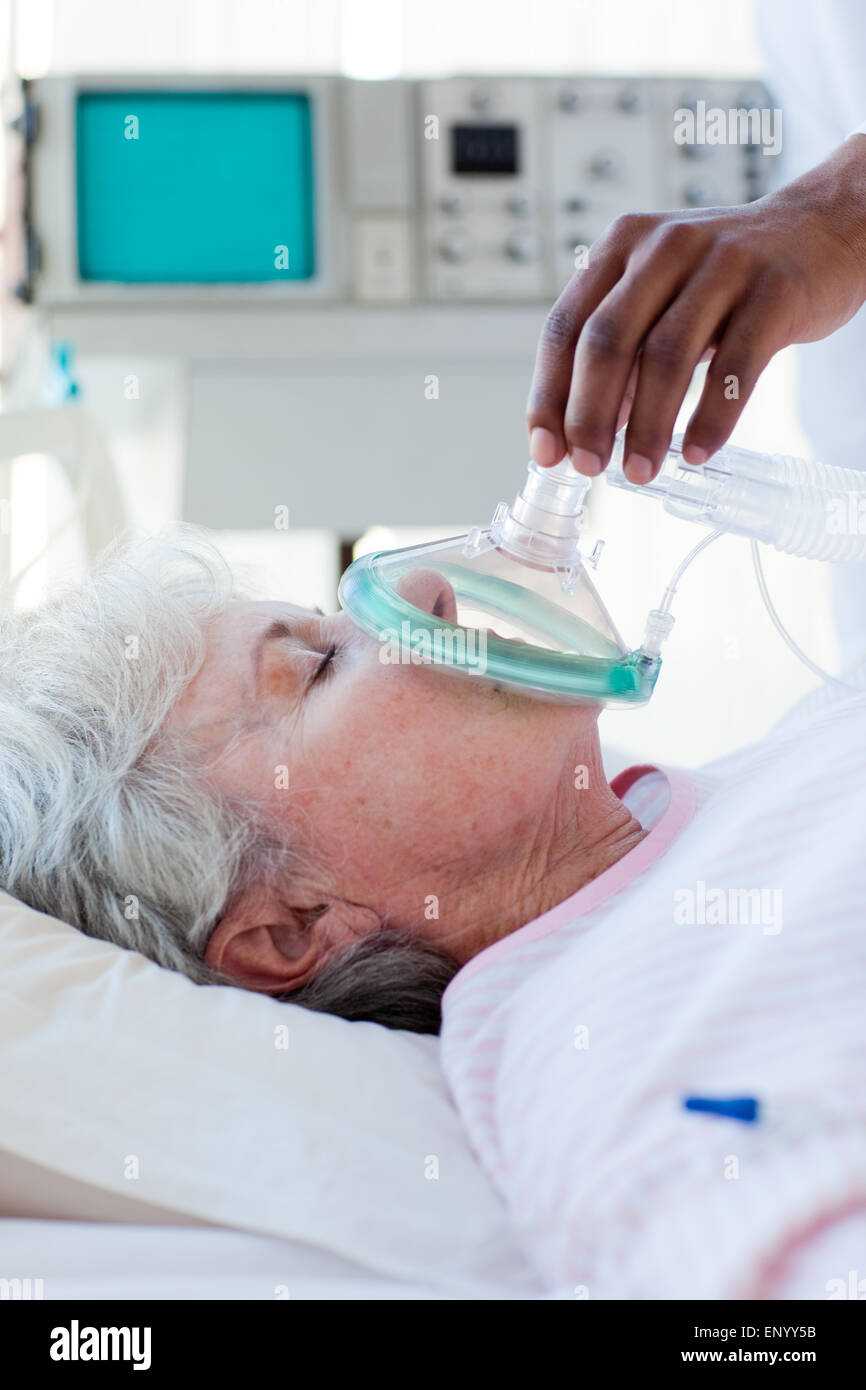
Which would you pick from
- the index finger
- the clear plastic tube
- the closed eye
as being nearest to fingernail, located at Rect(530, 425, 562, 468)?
the index finger

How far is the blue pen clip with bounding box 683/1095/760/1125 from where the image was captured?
71cm

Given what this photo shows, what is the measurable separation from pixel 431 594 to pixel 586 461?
216mm

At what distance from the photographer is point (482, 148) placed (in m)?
2.42

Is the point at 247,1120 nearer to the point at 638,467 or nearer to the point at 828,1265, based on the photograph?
the point at 828,1265

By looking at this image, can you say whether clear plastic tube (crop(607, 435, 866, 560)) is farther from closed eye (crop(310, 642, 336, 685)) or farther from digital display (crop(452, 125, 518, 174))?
digital display (crop(452, 125, 518, 174))

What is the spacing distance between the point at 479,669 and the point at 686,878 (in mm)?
225

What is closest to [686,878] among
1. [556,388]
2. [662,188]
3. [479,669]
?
[479,669]

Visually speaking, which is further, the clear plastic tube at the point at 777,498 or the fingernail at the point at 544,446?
the clear plastic tube at the point at 777,498

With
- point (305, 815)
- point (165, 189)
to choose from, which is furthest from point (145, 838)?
point (165, 189)

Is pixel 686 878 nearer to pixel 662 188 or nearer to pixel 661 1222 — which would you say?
pixel 661 1222

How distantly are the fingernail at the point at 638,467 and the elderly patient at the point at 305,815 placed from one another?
0.69ft

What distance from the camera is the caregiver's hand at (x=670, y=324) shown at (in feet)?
2.93

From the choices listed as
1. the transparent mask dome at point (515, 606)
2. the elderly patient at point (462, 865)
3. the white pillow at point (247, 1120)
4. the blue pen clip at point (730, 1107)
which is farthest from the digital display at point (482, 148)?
the blue pen clip at point (730, 1107)

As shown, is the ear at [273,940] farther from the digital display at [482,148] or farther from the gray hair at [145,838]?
the digital display at [482,148]
